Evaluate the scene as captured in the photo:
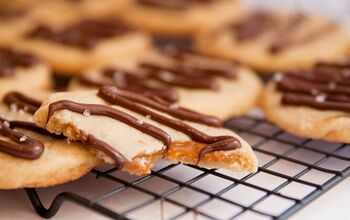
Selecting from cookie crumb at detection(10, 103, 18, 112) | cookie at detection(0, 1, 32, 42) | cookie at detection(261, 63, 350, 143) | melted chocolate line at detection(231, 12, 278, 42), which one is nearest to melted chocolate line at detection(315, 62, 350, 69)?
cookie at detection(261, 63, 350, 143)

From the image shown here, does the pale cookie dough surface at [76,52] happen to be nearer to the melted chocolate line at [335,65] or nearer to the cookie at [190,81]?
the cookie at [190,81]

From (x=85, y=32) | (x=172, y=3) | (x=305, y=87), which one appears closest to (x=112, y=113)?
(x=305, y=87)

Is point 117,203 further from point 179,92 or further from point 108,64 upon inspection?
point 108,64

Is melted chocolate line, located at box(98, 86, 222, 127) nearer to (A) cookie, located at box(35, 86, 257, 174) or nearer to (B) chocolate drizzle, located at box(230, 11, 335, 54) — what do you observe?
(A) cookie, located at box(35, 86, 257, 174)

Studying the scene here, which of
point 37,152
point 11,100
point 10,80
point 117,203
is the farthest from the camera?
point 10,80

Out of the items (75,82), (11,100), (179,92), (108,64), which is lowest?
(11,100)

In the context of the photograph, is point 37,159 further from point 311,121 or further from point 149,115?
point 311,121

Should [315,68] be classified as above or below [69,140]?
above

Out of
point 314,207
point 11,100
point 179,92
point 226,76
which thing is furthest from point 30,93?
point 314,207
